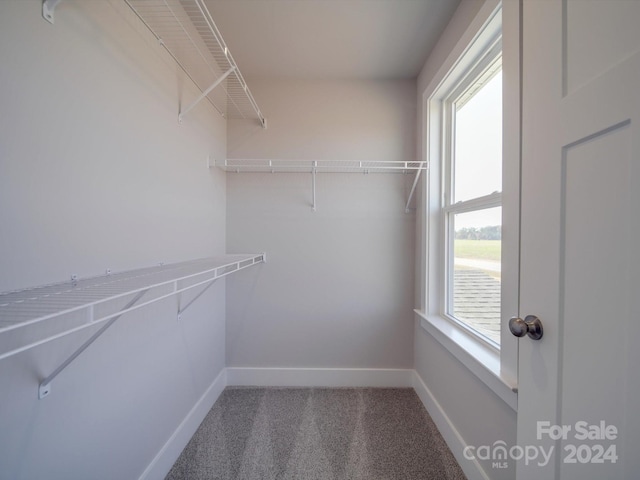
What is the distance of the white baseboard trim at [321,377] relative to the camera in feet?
6.32

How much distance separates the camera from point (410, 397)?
1807 mm

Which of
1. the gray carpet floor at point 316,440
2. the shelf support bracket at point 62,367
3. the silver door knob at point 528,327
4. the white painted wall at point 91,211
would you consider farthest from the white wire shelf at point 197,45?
the gray carpet floor at point 316,440

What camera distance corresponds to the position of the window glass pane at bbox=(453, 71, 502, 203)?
3.93ft

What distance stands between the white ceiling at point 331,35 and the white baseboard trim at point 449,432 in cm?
231

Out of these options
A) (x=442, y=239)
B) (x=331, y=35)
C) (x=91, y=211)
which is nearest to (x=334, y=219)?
(x=442, y=239)

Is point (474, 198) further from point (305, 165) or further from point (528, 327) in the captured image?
point (305, 165)

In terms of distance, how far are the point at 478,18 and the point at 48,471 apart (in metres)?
2.33

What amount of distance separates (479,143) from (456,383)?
1328 mm

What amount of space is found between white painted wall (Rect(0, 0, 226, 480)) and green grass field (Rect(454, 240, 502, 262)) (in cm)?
159

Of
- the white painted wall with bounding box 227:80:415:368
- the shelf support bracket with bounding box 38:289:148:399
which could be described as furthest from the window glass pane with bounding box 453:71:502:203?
the shelf support bracket with bounding box 38:289:148:399

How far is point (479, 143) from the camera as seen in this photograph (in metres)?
1.35

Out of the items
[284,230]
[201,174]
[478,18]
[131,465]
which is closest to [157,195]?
[201,174]

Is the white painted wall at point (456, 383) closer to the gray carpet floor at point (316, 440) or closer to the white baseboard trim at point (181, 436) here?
the gray carpet floor at point (316, 440)

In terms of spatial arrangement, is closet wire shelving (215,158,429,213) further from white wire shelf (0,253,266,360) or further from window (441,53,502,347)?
white wire shelf (0,253,266,360)
